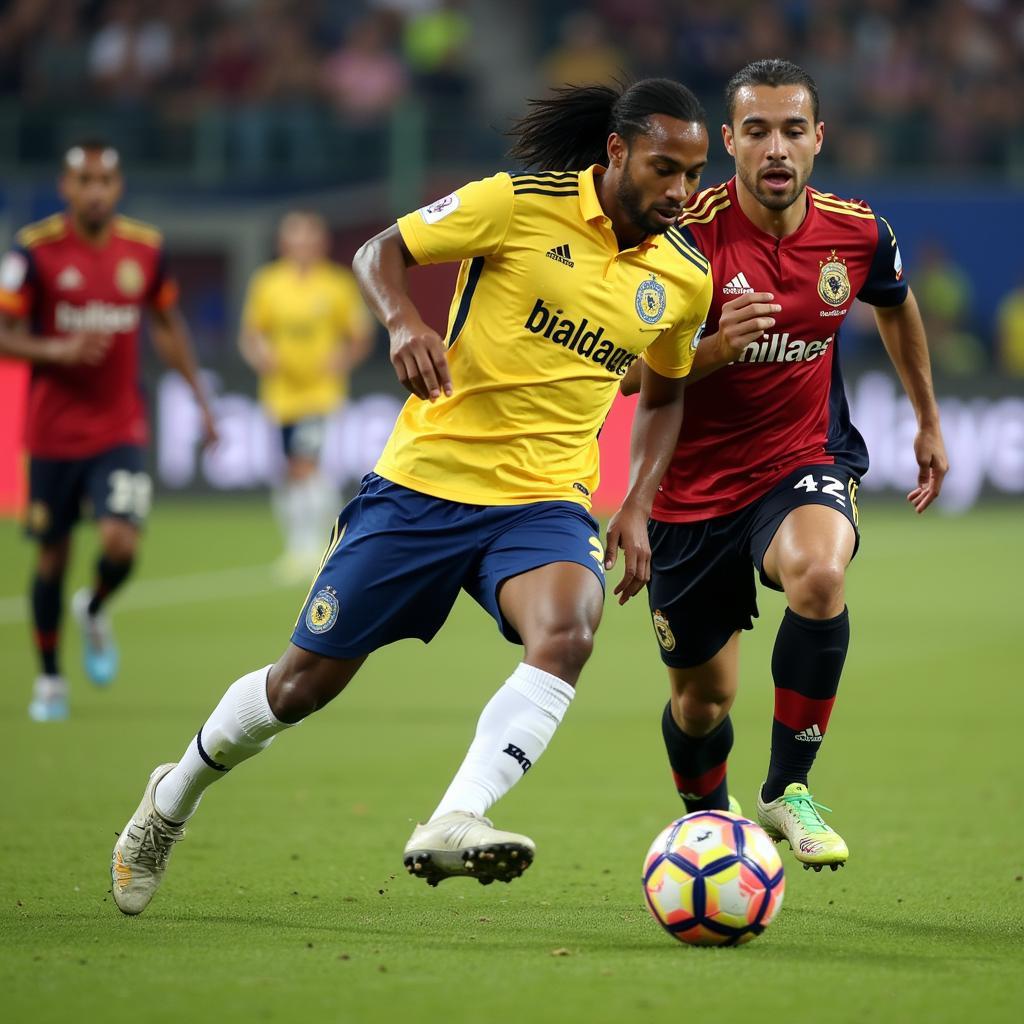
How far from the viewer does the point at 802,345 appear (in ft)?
19.7

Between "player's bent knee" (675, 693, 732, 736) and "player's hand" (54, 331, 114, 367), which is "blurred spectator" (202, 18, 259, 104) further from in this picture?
"player's bent knee" (675, 693, 732, 736)

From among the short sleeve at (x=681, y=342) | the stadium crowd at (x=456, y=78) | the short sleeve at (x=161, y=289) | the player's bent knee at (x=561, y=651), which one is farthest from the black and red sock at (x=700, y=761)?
the stadium crowd at (x=456, y=78)

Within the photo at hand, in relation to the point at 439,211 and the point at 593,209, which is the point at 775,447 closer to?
the point at 593,209

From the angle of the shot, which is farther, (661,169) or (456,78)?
(456,78)

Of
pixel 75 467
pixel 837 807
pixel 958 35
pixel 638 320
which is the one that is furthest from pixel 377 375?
pixel 638 320

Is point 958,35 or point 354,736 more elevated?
point 958,35

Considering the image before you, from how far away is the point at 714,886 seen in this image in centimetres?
482

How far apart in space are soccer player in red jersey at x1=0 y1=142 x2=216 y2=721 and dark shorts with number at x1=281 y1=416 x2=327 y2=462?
21.7 ft

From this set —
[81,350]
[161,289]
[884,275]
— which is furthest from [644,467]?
[161,289]

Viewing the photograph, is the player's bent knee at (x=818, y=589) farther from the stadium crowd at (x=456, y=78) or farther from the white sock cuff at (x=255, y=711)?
the stadium crowd at (x=456, y=78)

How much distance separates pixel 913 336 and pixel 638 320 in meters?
1.38

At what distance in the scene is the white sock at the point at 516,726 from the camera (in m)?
4.80

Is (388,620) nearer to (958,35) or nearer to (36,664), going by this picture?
(36,664)

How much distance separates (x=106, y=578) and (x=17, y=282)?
1.59m
